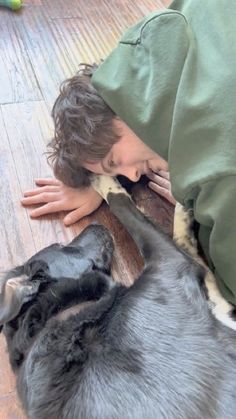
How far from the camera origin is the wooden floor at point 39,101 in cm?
184

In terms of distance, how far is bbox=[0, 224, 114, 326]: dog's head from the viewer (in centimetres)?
133

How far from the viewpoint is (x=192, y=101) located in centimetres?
146

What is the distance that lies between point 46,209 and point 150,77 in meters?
0.57

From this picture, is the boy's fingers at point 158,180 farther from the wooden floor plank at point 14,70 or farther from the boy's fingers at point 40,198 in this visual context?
the wooden floor plank at point 14,70

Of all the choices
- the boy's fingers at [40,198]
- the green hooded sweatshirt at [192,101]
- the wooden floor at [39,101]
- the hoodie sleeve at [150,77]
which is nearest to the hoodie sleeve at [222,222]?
the green hooded sweatshirt at [192,101]

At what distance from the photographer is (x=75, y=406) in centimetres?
123

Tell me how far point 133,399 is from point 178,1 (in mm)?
1099

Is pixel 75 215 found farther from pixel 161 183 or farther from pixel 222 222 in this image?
pixel 222 222

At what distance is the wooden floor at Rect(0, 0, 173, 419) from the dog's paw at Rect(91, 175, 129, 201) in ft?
0.40

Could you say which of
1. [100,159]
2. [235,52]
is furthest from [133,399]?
[235,52]

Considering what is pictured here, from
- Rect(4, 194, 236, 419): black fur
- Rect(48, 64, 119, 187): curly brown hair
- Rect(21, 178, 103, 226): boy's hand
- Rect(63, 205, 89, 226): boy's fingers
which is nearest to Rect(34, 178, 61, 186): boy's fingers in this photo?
Rect(21, 178, 103, 226): boy's hand

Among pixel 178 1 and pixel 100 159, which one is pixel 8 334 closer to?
pixel 100 159

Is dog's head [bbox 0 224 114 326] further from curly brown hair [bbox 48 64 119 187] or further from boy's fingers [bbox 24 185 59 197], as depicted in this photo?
boy's fingers [bbox 24 185 59 197]

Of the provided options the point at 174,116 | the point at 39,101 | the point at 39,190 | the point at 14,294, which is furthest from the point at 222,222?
the point at 39,101
